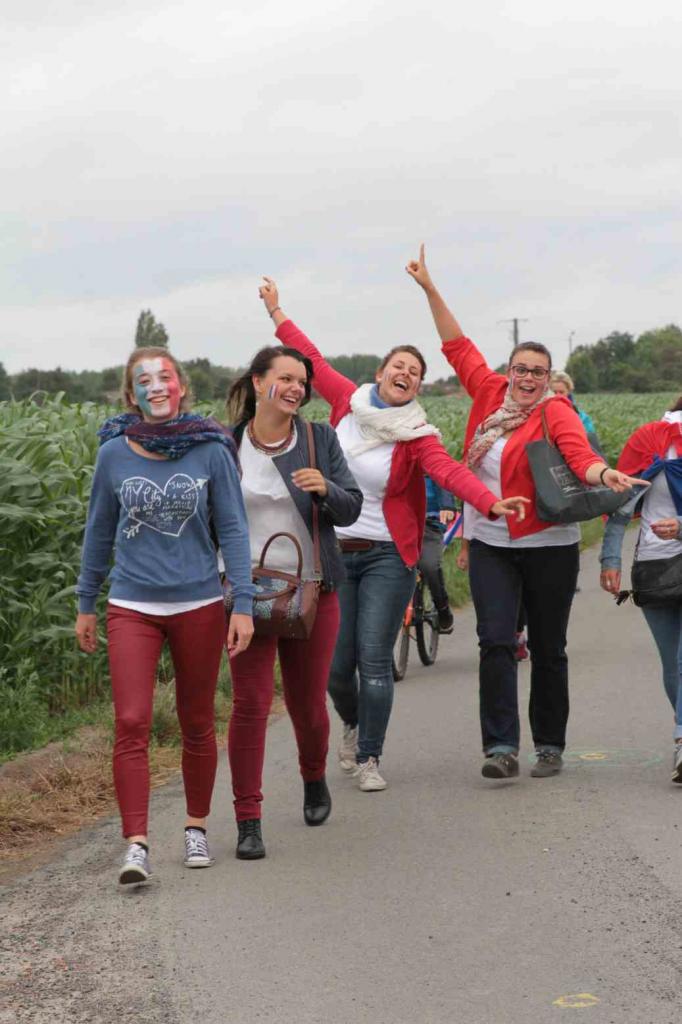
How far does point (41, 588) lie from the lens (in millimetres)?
9828

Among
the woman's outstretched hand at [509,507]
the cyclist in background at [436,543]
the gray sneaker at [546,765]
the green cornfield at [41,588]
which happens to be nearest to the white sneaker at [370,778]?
the gray sneaker at [546,765]

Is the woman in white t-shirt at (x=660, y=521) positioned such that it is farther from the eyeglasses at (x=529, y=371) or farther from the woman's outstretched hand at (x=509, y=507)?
the woman's outstretched hand at (x=509, y=507)

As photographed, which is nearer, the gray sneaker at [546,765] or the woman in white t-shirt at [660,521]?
the woman in white t-shirt at [660,521]

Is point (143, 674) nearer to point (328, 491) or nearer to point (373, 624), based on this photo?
point (328, 491)

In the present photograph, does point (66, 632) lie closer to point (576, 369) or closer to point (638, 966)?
point (638, 966)

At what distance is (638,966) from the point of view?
190 inches

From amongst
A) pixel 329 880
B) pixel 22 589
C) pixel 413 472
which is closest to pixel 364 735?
pixel 413 472

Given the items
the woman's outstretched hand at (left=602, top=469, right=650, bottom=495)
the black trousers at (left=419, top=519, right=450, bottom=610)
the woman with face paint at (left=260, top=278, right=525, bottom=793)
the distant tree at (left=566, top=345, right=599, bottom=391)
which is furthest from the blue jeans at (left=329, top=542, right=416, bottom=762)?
the distant tree at (left=566, top=345, right=599, bottom=391)

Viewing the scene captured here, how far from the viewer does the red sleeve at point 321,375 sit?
786cm

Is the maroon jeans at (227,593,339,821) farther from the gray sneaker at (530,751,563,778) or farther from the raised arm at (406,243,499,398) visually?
the raised arm at (406,243,499,398)

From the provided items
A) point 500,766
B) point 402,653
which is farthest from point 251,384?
point 402,653

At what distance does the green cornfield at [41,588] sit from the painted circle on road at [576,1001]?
4.66 meters

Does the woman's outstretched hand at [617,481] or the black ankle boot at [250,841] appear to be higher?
the woman's outstretched hand at [617,481]

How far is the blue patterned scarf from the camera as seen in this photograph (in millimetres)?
6047
